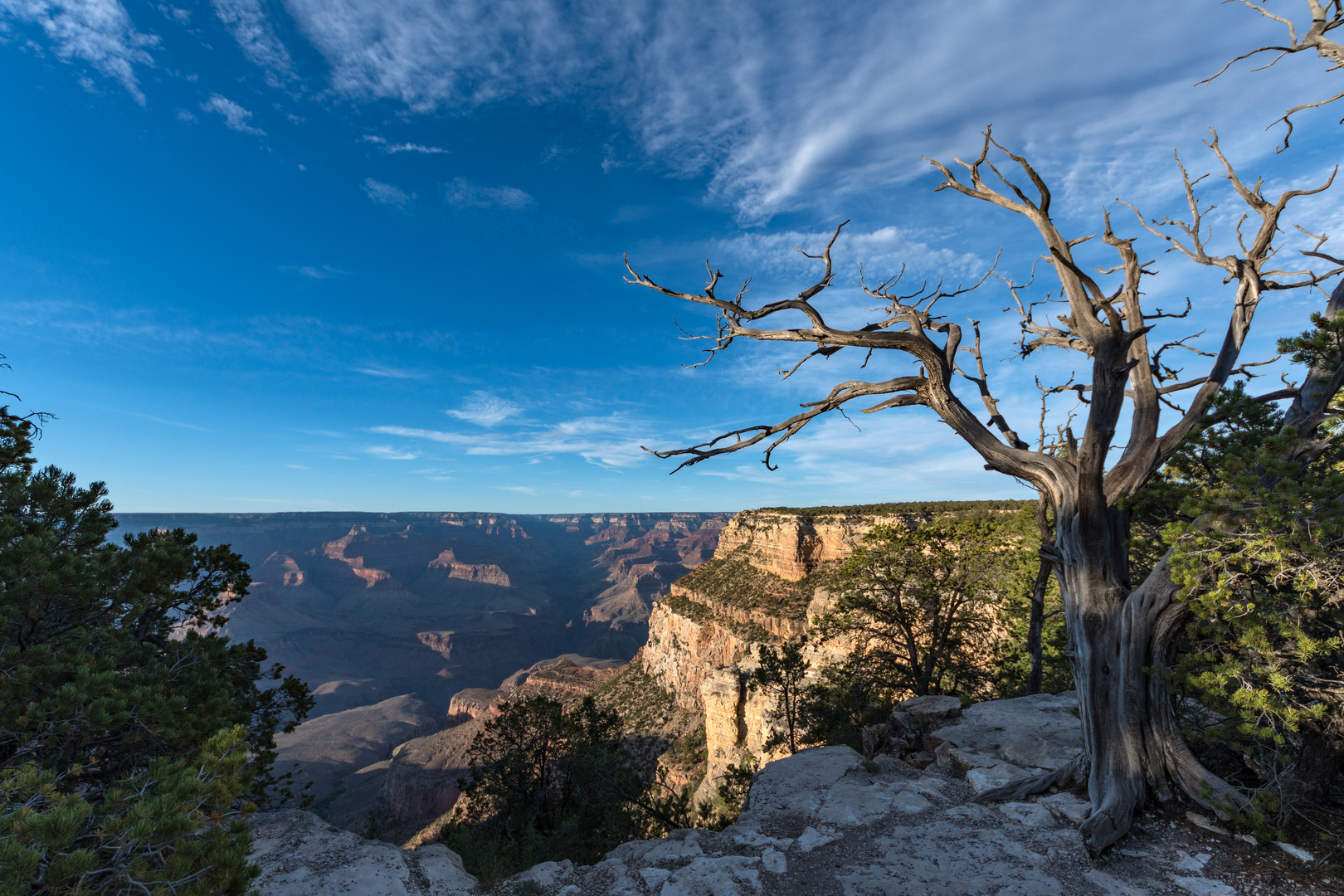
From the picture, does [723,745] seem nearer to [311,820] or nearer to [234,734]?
[311,820]

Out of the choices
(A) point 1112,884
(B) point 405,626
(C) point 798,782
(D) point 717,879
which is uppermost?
(A) point 1112,884

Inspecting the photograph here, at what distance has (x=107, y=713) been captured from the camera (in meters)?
5.30

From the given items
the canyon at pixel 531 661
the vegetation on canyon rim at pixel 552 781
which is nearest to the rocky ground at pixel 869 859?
the canyon at pixel 531 661

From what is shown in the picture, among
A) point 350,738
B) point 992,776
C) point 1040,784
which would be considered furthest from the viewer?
point 350,738

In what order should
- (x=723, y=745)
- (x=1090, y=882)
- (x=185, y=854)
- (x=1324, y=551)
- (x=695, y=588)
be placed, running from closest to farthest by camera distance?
(x=185, y=854), (x=1324, y=551), (x=1090, y=882), (x=723, y=745), (x=695, y=588)

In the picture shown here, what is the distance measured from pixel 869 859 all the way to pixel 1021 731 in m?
5.71

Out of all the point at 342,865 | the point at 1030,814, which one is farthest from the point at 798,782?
the point at 342,865

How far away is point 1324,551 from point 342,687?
6083 inches

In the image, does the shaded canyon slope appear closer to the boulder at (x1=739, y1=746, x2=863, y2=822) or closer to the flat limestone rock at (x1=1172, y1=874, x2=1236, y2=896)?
the boulder at (x1=739, y1=746, x2=863, y2=822)

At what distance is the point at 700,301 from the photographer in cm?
564

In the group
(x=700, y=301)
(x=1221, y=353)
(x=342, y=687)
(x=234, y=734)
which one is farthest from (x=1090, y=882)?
(x=342, y=687)

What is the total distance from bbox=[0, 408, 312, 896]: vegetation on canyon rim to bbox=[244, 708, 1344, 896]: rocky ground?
1.42 metres

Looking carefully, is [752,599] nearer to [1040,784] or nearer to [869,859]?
[1040,784]

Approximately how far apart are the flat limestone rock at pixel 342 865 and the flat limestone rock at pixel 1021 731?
812 centimetres
